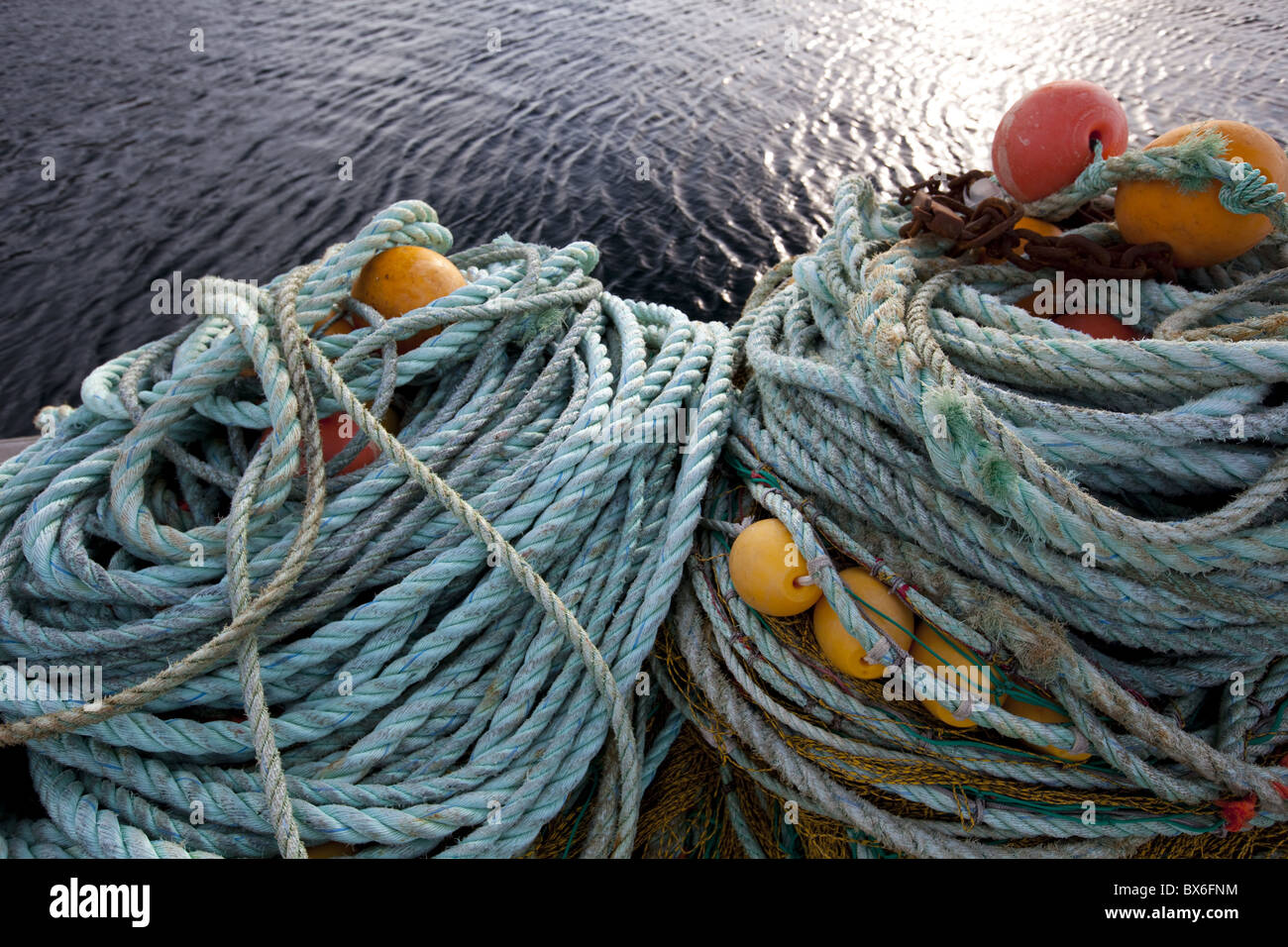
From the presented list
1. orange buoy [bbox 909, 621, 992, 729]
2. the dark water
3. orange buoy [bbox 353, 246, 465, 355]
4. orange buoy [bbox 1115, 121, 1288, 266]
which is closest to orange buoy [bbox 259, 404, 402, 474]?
orange buoy [bbox 353, 246, 465, 355]

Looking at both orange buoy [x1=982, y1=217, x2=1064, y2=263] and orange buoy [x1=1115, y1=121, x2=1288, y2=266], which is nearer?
orange buoy [x1=1115, y1=121, x2=1288, y2=266]

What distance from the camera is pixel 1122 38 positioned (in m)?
8.91

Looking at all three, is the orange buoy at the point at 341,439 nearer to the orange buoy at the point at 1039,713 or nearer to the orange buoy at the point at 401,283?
the orange buoy at the point at 401,283

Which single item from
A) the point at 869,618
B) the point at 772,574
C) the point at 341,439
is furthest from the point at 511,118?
the point at 869,618

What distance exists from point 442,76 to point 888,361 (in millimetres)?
8041

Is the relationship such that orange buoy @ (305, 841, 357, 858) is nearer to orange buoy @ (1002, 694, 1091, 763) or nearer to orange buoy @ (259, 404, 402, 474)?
orange buoy @ (259, 404, 402, 474)

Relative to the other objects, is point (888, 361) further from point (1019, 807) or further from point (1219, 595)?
point (1019, 807)

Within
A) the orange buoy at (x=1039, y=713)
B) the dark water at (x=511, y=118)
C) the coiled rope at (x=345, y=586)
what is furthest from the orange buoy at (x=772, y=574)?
the dark water at (x=511, y=118)

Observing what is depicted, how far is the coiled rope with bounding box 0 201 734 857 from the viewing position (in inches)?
61.9

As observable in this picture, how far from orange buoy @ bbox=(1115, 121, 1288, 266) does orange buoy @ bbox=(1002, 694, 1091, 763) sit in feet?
3.57

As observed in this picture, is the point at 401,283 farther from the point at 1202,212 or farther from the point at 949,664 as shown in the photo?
the point at 1202,212

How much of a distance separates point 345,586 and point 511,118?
685 cm

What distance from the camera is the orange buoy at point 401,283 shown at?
2.16 m
